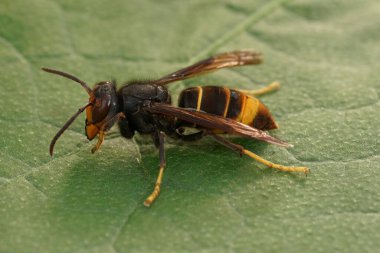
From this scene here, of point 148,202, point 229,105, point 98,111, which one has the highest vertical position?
point 229,105

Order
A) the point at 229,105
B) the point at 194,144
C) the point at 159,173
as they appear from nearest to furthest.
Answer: the point at 159,173 → the point at 229,105 → the point at 194,144

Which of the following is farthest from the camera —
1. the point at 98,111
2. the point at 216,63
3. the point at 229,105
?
the point at 216,63

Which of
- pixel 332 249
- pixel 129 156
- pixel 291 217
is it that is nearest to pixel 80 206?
pixel 129 156

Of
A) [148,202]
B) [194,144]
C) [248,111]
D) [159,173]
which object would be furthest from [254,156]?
[148,202]

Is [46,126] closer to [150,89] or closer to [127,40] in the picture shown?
[150,89]

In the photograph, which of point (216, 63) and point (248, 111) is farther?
point (216, 63)

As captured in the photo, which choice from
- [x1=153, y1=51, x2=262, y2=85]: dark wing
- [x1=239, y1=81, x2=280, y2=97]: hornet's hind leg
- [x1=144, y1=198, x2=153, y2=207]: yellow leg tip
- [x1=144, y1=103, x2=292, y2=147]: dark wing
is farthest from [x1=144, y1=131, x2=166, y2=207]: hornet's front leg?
[x1=239, y1=81, x2=280, y2=97]: hornet's hind leg

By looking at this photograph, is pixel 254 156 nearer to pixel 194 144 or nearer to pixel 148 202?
pixel 194 144
